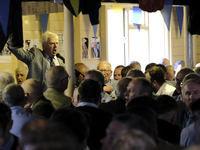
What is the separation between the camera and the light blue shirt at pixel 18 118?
2.22 metres

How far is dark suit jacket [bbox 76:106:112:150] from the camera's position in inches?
83.4

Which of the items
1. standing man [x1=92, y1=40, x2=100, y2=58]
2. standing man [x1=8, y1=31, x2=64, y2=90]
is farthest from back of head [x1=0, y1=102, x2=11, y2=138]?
standing man [x1=92, y1=40, x2=100, y2=58]

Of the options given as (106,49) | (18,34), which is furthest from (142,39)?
(18,34)

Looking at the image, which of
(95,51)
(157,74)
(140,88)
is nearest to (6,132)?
(140,88)

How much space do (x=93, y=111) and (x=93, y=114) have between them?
0.03 meters

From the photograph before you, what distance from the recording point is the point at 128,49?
829 cm

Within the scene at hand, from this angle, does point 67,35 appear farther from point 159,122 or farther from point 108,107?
point 159,122

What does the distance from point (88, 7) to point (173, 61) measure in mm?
5226

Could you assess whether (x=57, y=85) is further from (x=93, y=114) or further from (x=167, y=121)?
(x=167, y=121)

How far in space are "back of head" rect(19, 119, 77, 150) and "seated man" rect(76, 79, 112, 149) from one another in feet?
3.73

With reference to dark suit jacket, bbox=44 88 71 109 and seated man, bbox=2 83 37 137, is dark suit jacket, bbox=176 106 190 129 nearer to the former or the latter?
dark suit jacket, bbox=44 88 71 109

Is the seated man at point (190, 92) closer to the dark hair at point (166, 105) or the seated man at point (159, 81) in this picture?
the dark hair at point (166, 105)

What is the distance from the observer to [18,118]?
7.42 feet

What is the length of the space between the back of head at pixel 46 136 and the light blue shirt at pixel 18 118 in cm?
124
